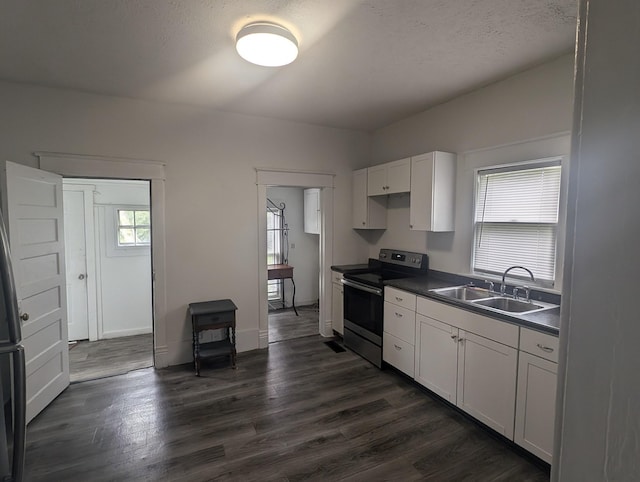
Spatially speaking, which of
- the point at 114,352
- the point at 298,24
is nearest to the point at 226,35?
the point at 298,24

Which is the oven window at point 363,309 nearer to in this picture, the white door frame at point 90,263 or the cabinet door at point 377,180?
the cabinet door at point 377,180

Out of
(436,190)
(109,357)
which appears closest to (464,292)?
(436,190)

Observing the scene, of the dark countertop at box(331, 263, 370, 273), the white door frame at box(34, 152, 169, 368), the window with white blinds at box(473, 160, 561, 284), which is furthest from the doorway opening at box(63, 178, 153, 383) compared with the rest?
the window with white blinds at box(473, 160, 561, 284)

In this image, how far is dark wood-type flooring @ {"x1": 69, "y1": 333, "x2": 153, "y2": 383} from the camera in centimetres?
344

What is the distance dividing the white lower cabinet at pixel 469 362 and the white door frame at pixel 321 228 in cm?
162

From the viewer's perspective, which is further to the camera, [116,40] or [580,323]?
[116,40]

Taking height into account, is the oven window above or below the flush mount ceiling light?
→ below

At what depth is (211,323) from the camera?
3385 mm

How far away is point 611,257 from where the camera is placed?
1.06 feet

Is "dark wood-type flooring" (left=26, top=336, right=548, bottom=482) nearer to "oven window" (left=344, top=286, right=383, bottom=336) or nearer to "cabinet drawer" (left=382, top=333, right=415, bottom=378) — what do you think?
"cabinet drawer" (left=382, top=333, right=415, bottom=378)

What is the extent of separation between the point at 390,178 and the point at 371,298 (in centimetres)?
140

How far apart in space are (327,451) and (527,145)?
2.80m

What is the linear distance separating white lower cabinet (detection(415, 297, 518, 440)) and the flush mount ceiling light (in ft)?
7.37

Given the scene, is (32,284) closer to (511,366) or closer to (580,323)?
(580,323)
